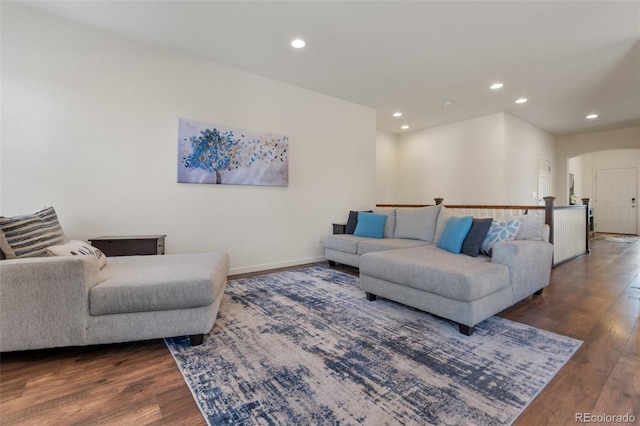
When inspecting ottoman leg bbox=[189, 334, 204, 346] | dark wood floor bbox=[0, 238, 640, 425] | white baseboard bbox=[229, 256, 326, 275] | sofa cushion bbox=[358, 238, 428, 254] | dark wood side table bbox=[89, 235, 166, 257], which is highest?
dark wood side table bbox=[89, 235, 166, 257]

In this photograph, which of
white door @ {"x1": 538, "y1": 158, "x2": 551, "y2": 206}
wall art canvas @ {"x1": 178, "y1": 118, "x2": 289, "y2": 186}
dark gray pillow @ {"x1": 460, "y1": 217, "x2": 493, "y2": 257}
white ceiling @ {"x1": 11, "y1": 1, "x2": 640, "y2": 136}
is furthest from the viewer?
white door @ {"x1": 538, "y1": 158, "x2": 551, "y2": 206}

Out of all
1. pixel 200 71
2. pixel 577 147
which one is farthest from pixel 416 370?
pixel 577 147

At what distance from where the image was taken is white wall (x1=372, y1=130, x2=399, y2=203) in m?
6.91

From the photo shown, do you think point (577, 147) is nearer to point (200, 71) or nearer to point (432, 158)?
point (432, 158)

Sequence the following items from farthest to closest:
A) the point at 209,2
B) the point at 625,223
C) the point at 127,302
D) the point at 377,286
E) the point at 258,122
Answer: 1. the point at 625,223
2. the point at 258,122
3. the point at 377,286
4. the point at 209,2
5. the point at 127,302

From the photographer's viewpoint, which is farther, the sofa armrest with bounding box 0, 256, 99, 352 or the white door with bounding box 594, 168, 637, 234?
the white door with bounding box 594, 168, 637, 234

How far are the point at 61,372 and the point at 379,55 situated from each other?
3980mm

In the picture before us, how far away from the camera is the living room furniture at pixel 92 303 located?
1654 mm

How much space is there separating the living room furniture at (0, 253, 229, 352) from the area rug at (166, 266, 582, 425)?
0.85 ft

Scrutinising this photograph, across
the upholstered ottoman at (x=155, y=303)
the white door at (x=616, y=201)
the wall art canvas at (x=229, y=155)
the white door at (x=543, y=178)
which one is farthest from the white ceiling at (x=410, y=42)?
the white door at (x=616, y=201)

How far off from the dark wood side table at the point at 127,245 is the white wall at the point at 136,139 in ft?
0.86

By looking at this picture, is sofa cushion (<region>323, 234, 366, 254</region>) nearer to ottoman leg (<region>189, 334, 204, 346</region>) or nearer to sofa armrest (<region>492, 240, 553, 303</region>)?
sofa armrest (<region>492, 240, 553, 303</region>)

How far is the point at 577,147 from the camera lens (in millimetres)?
7598

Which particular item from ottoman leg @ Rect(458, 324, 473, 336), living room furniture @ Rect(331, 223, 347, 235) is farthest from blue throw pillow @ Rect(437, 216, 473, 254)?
living room furniture @ Rect(331, 223, 347, 235)
